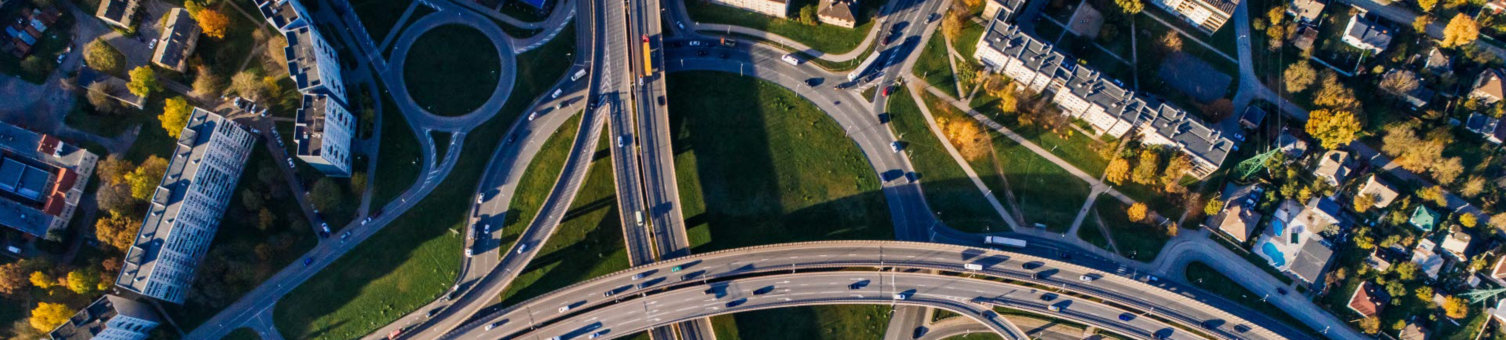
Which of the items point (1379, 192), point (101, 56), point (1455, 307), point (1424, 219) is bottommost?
point (101, 56)

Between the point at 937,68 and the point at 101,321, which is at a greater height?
the point at 937,68

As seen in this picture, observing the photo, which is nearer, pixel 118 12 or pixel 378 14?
pixel 118 12

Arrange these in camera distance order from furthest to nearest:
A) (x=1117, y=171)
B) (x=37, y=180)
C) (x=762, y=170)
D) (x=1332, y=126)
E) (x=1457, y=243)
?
(x=762, y=170) → (x=1457, y=243) → (x=1117, y=171) → (x=1332, y=126) → (x=37, y=180)

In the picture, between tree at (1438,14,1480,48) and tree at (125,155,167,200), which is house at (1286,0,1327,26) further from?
tree at (125,155,167,200)

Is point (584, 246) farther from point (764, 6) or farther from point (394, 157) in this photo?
point (764, 6)

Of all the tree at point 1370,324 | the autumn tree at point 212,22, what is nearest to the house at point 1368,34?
the tree at point 1370,324

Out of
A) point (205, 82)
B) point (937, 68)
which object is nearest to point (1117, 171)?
point (937, 68)

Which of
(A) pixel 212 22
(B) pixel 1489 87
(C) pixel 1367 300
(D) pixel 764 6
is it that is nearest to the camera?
(A) pixel 212 22

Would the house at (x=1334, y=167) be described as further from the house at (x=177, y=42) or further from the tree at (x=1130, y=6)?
the house at (x=177, y=42)
